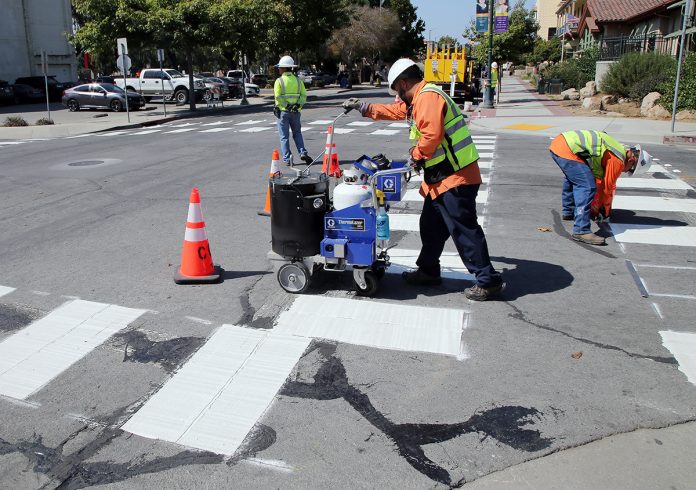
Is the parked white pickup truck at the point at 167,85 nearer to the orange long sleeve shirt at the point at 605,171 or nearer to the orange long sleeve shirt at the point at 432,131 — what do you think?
the orange long sleeve shirt at the point at 605,171

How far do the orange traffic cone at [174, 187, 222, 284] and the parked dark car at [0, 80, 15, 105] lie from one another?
37.7m

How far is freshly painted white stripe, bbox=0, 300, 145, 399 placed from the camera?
14.2ft

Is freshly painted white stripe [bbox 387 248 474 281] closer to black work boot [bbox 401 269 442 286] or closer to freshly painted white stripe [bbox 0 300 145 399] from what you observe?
black work boot [bbox 401 269 442 286]

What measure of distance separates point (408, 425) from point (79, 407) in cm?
198

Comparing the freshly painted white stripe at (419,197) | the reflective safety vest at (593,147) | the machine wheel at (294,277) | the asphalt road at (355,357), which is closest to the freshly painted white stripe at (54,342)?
the asphalt road at (355,357)

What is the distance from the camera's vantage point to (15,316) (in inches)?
212

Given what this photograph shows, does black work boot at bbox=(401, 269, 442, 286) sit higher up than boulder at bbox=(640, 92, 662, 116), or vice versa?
boulder at bbox=(640, 92, 662, 116)

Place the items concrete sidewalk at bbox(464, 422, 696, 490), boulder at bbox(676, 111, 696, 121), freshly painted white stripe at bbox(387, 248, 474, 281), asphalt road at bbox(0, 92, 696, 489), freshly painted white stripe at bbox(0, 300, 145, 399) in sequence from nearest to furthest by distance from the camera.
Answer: concrete sidewalk at bbox(464, 422, 696, 490) < asphalt road at bbox(0, 92, 696, 489) < freshly painted white stripe at bbox(0, 300, 145, 399) < freshly painted white stripe at bbox(387, 248, 474, 281) < boulder at bbox(676, 111, 696, 121)

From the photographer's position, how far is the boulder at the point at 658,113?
21172mm

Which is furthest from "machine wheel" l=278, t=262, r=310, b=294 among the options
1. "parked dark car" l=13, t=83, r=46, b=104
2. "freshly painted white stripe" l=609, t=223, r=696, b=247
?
"parked dark car" l=13, t=83, r=46, b=104

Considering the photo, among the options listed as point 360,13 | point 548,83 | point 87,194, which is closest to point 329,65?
point 360,13

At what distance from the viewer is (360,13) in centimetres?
6500

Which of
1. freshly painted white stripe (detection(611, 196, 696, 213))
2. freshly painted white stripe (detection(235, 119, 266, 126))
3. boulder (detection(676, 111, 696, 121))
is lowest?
freshly painted white stripe (detection(611, 196, 696, 213))

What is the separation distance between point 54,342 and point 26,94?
4041 cm
